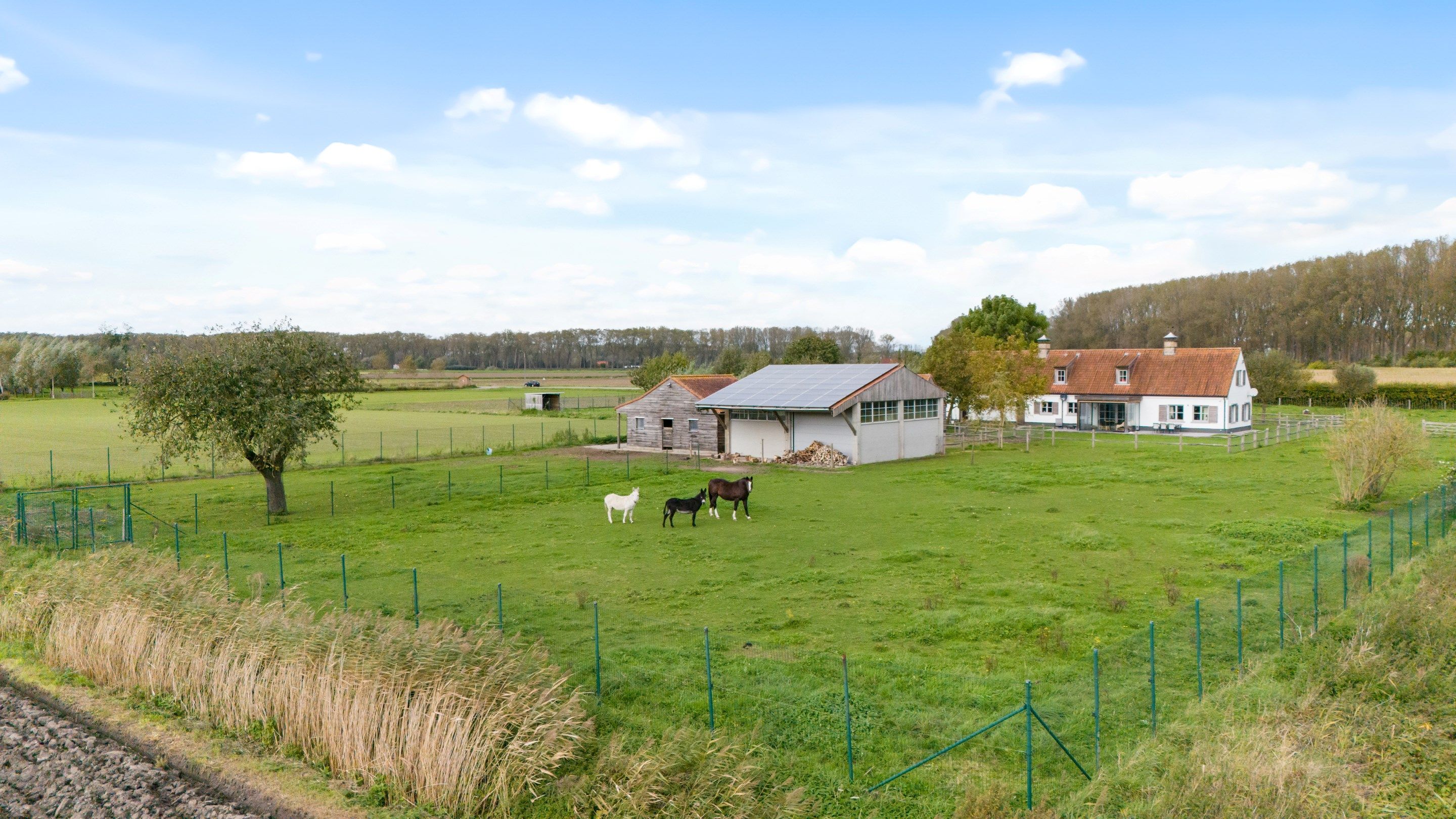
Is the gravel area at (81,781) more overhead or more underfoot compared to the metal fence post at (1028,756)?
more underfoot

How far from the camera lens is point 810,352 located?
70875 mm

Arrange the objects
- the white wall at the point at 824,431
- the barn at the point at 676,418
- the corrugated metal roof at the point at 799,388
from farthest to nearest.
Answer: the barn at the point at 676,418 < the corrugated metal roof at the point at 799,388 < the white wall at the point at 824,431

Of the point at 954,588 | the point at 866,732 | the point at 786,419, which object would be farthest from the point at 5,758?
the point at 786,419

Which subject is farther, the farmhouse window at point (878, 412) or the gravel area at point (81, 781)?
the farmhouse window at point (878, 412)

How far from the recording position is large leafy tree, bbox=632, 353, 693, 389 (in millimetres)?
65688

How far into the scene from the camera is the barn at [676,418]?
41.2m

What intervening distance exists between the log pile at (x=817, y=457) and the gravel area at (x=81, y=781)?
28750 millimetres

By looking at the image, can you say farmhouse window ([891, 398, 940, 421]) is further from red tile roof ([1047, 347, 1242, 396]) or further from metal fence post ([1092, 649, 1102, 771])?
metal fence post ([1092, 649, 1102, 771])

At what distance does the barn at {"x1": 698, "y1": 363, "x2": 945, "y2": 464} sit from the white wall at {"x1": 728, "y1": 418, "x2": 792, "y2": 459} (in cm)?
3

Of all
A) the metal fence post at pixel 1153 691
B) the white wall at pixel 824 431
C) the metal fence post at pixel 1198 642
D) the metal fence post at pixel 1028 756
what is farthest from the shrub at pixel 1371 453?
the metal fence post at pixel 1028 756

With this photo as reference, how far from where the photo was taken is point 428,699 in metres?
8.41

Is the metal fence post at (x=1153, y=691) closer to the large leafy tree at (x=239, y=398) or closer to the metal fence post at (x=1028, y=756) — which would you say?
the metal fence post at (x=1028, y=756)

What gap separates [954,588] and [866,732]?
679cm

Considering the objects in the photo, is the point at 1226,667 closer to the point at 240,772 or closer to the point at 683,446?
the point at 240,772
